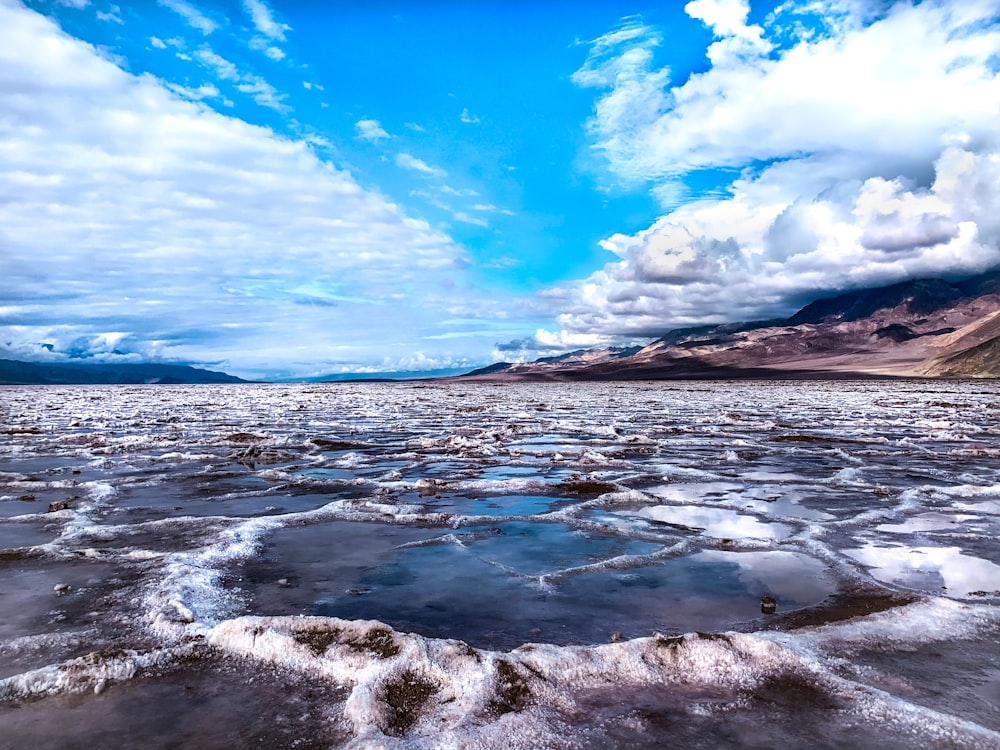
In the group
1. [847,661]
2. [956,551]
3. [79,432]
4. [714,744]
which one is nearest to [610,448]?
[956,551]

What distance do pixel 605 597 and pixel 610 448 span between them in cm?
1029

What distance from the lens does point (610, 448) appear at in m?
15.3

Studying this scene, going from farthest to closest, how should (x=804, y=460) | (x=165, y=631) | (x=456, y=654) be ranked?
(x=804, y=460), (x=165, y=631), (x=456, y=654)

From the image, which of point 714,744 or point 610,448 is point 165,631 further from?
point 610,448

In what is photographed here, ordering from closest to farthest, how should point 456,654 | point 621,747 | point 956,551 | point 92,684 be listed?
point 621,747
point 92,684
point 456,654
point 956,551

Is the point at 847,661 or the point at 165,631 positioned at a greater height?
the point at 165,631

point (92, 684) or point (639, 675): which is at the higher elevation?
point (92, 684)

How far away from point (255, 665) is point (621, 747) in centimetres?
233

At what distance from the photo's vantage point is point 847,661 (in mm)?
3965

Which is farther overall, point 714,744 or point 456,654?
point 456,654

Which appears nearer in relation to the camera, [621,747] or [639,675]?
[621,747]

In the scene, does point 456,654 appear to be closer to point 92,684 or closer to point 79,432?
point 92,684

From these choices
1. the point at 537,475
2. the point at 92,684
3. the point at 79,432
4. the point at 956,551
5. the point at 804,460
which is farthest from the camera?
the point at 79,432

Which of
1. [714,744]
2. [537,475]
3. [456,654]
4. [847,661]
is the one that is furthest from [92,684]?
[537,475]
